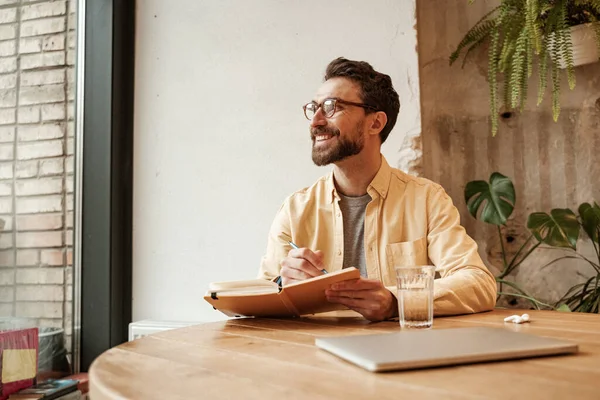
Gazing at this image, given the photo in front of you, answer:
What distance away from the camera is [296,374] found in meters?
0.68

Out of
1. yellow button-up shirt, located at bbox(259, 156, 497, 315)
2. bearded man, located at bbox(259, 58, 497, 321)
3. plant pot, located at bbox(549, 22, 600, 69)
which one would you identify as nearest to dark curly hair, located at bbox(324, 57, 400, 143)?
bearded man, located at bbox(259, 58, 497, 321)

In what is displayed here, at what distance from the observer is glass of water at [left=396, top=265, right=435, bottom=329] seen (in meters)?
1.07

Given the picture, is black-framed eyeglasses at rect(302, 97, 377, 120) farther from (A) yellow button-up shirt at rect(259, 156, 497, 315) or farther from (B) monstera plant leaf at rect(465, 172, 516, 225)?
(B) monstera plant leaf at rect(465, 172, 516, 225)

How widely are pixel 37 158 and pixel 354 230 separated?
4.91 feet

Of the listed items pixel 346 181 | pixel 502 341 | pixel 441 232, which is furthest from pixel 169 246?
pixel 502 341

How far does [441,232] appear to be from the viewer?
1.66m

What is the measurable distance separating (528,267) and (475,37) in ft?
3.24

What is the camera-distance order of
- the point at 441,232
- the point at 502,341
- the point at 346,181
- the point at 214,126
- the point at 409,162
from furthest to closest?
the point at 214,126 < the point at 409,162 < the point at 346,181 < the point at 441,232 < the point at 502,341

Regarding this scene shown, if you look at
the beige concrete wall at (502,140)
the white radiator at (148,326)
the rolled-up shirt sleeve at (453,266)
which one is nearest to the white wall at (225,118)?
the white radiator at (148,326)

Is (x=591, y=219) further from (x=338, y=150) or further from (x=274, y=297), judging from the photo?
(x=274, y=297)

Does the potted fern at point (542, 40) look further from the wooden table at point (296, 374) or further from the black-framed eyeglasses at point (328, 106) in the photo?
the wooden table at point (296, 374)

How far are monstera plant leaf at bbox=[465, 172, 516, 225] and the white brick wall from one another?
5.92 ft

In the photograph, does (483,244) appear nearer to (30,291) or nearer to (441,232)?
(441,232)

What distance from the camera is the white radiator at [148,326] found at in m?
2.47
